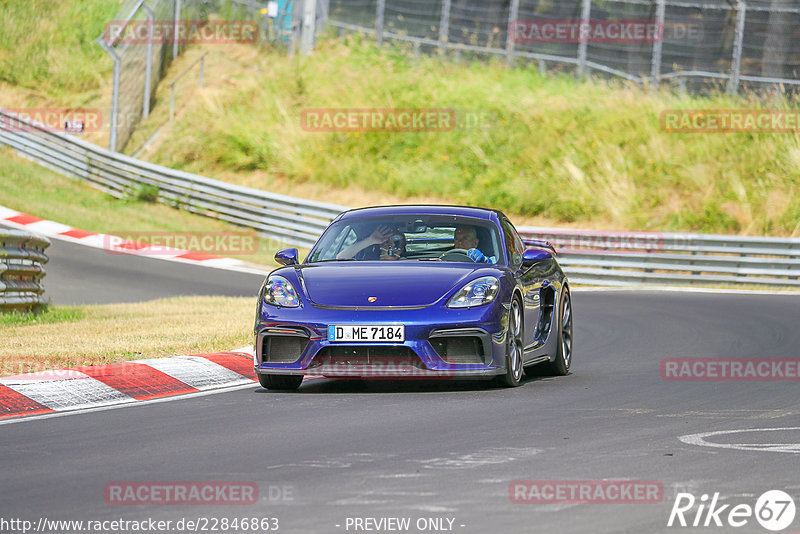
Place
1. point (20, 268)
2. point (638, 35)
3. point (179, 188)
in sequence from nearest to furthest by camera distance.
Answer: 1. point (20, 268)
2. point (638, 35)
3. point (179, 188)

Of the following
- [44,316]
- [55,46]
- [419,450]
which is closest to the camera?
[419,450]

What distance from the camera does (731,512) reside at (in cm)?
524

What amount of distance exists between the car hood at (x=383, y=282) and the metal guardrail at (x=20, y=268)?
560cm

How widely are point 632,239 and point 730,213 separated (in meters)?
4.47

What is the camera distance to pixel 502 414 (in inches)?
325

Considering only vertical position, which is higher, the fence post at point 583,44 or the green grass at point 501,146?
the fence post at point 583,44

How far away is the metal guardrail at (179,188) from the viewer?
2819 cm

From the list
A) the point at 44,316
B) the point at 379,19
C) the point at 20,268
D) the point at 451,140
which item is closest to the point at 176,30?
the point at 379,19

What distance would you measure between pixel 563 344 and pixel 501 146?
71.9ft

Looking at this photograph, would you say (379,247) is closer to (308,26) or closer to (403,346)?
(403,346)

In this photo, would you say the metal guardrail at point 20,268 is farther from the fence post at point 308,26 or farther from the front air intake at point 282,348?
the fence post at point 308,26

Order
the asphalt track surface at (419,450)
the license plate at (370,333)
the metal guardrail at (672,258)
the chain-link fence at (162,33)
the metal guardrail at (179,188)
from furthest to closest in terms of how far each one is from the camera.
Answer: the chain-link fence at (162,33)
the metal guardrail at (179,188)
the metal guardrail at (672,258)
the license plate at (370,333)
the asphalt track surface at (419,450)

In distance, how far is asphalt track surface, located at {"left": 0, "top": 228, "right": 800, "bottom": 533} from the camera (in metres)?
5.30

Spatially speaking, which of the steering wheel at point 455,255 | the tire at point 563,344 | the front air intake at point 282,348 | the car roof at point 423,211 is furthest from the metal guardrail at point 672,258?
the front air intake at point 282,348
